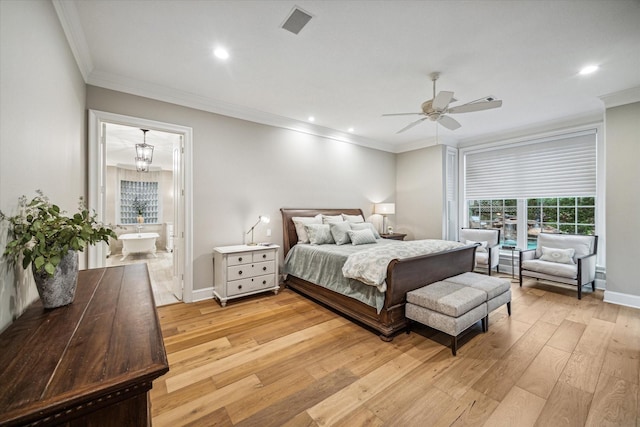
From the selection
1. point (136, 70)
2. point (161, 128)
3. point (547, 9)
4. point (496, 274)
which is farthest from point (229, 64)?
point (496, 274)

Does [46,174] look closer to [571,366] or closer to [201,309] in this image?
[201,309]

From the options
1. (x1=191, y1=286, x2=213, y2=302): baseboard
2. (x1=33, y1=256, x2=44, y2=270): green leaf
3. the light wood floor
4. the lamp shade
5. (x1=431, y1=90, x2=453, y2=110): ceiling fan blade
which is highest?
(x1=431, y1=90, x2=453, y2=110): ceiling fan blade

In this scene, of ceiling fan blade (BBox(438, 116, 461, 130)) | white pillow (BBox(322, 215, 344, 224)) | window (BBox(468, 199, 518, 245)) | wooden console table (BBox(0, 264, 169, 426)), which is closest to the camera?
wooden console table (BBox(0, 264, 169, 426))

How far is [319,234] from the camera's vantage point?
416 cm

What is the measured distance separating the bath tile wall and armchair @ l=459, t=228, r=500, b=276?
8.69 m

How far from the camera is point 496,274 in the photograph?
5066 millimetres

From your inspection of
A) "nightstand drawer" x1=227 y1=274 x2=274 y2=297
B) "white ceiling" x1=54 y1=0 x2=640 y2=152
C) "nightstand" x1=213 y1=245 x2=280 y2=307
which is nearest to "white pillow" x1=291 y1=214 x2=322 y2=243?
"nightstand" x1=213 y1=245 x2=280 y2=307

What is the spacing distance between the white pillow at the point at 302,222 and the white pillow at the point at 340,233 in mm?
340

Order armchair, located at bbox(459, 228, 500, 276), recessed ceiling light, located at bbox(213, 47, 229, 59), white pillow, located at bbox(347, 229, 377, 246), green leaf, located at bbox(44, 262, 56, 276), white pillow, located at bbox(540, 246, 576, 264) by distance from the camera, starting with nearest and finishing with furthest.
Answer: green leaf, located at bbox(44, 262, 56, 276), recessed ceiling light, located at bbox(213, 47, 229, 59), white pillow, located at bbox(540, 246, 576, 264), white pillow, located at bbox(347, 229, 377, 246), armchair, located at bbox(459, 228, 500, 276)

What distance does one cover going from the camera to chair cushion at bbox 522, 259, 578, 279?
12.5 feet

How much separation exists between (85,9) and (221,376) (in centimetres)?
304

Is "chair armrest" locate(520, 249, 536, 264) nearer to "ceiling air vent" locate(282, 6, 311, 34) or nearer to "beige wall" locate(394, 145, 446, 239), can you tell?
"beige wall" locate(394, 145, 446, 239)

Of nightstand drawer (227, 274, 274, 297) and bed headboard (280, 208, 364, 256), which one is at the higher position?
bed headboard (280, 208, 364, 256)

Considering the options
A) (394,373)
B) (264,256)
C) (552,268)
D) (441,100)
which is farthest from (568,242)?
(264,256)
